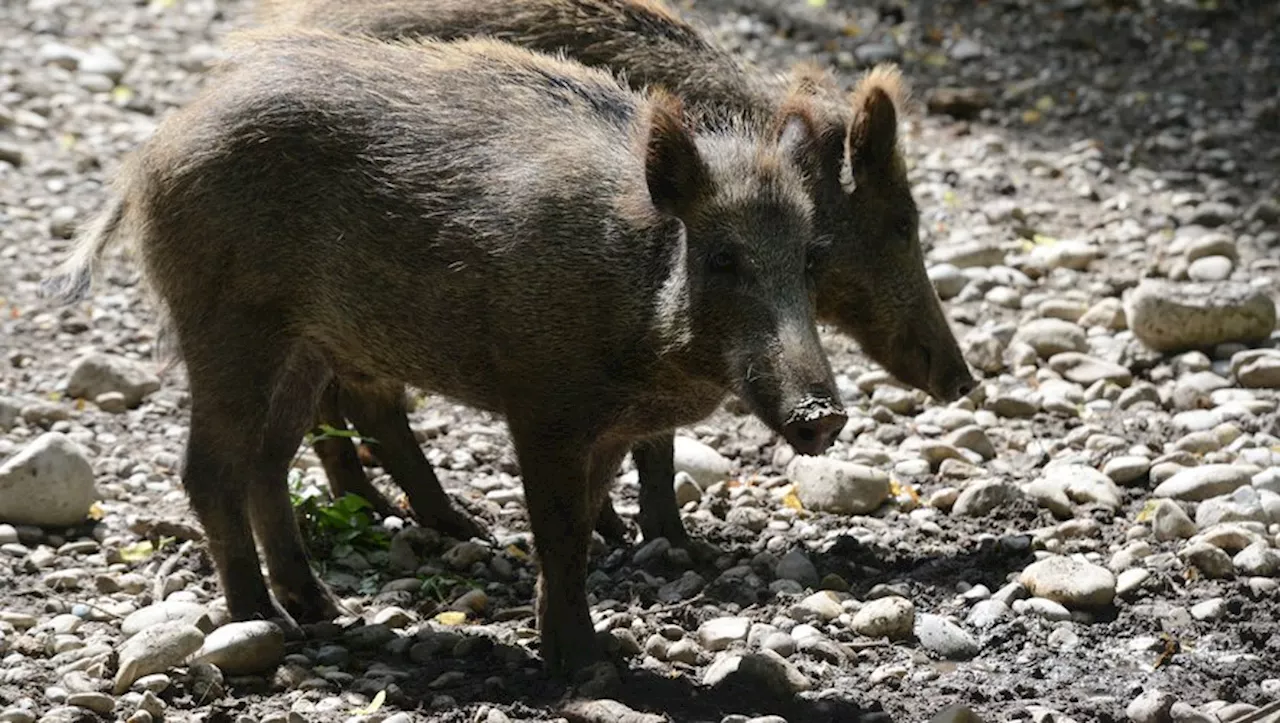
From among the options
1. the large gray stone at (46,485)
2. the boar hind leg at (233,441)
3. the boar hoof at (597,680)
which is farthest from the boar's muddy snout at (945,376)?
the large gray stone at (46,485)

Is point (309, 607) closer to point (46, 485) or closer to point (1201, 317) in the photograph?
point (46, 485)

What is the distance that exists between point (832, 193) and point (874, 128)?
0.88 ft

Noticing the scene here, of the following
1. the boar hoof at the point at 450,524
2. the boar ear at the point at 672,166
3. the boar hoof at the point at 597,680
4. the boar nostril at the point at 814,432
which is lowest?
the boar hoof at the point at 450,524

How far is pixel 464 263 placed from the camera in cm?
559

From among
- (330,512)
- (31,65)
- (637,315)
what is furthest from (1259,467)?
(31,65)

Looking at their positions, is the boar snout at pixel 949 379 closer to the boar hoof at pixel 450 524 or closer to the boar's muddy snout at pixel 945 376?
the boar's muddy snout at pixel 945 376

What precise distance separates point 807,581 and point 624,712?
135 cm

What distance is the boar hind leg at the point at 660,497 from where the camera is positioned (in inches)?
257

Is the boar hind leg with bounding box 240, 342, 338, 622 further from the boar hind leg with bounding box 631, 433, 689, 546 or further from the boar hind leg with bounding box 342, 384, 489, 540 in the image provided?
the boar hind leg with bounding box 631, 433, 689, 546

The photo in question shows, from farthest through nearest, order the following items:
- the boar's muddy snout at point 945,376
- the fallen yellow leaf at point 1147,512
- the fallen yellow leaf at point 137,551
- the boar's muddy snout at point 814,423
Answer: the boar's muddy snout at point 945,376 → the fallen yellow leaf at point 1147,512 → the fallen yellow leaf at point 137,551 → the boar's muddy snout at point 814,423

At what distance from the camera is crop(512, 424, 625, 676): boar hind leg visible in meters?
5.39

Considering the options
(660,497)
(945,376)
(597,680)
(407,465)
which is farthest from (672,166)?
(407,465)

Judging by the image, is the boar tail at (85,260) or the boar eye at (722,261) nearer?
the boar eye at (722,261)

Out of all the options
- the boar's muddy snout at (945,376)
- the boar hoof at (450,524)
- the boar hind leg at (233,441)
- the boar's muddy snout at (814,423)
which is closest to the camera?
the boar's muddy snout at (814,423)
